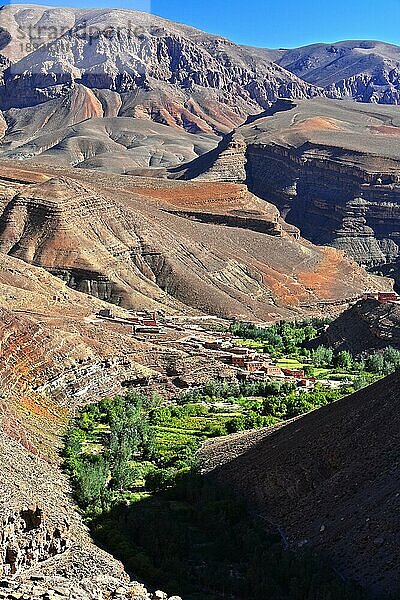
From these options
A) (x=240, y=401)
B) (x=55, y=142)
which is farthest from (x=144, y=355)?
(x=55, y=142)

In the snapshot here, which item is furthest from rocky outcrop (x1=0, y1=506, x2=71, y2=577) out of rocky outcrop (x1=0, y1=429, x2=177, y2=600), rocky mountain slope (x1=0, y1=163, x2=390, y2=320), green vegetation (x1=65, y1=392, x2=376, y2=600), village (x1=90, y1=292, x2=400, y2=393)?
rocky mountain slope (x1=0, y1=163, x2=390, y2=320)

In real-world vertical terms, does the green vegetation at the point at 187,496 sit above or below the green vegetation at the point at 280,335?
above

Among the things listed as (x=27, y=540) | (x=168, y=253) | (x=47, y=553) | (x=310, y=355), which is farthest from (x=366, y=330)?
→ (x=27, y=540)

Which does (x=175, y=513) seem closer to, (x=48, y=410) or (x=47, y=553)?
(x=47, y=553)

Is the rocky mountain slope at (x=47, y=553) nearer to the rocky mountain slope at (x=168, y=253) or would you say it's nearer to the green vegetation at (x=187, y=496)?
the green vegetation at (x=187, y=496)

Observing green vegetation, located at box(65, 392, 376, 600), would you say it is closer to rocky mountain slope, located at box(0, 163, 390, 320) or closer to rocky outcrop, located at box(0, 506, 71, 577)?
rocky outcrop, located at box(0, 506, 71, 577)

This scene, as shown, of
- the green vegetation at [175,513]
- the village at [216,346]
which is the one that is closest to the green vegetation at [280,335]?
the village at [216,346]
